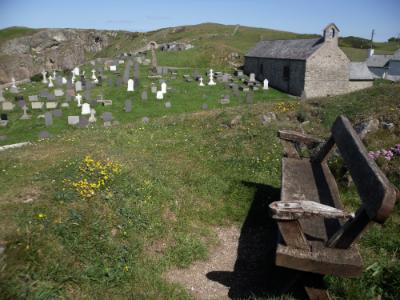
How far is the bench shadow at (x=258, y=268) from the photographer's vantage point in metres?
4.38

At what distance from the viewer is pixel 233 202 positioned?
7.22 meters

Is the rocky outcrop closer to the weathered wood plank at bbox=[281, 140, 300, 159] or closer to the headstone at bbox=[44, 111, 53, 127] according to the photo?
the headstone at bbox=[44, 111, 53, 127]

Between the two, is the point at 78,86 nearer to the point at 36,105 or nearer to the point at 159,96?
the point at 36,105

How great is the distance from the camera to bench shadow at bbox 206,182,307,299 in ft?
14.4

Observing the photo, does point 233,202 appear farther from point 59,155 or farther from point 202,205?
point 59,155

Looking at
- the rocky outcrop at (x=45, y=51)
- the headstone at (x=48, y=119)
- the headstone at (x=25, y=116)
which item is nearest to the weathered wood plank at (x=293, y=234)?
the headstone at (x=48, y=119)

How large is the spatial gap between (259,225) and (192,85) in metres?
22.8

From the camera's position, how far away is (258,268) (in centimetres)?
534

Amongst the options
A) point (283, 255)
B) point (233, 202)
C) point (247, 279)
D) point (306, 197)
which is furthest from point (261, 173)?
point (283, 255)

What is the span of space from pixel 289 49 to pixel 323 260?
106 feet

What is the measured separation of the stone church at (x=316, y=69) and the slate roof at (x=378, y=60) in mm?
26242

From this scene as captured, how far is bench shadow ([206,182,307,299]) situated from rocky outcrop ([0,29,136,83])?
3094 cm

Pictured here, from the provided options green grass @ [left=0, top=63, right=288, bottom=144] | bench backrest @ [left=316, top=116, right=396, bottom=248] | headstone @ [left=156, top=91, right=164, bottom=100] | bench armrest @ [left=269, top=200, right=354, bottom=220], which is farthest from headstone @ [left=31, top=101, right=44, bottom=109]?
bench armrest @ [left=269, top=200, right=354, bottom=220]

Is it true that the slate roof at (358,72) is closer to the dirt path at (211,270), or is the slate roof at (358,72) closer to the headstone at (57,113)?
the headstone at (57,113)
